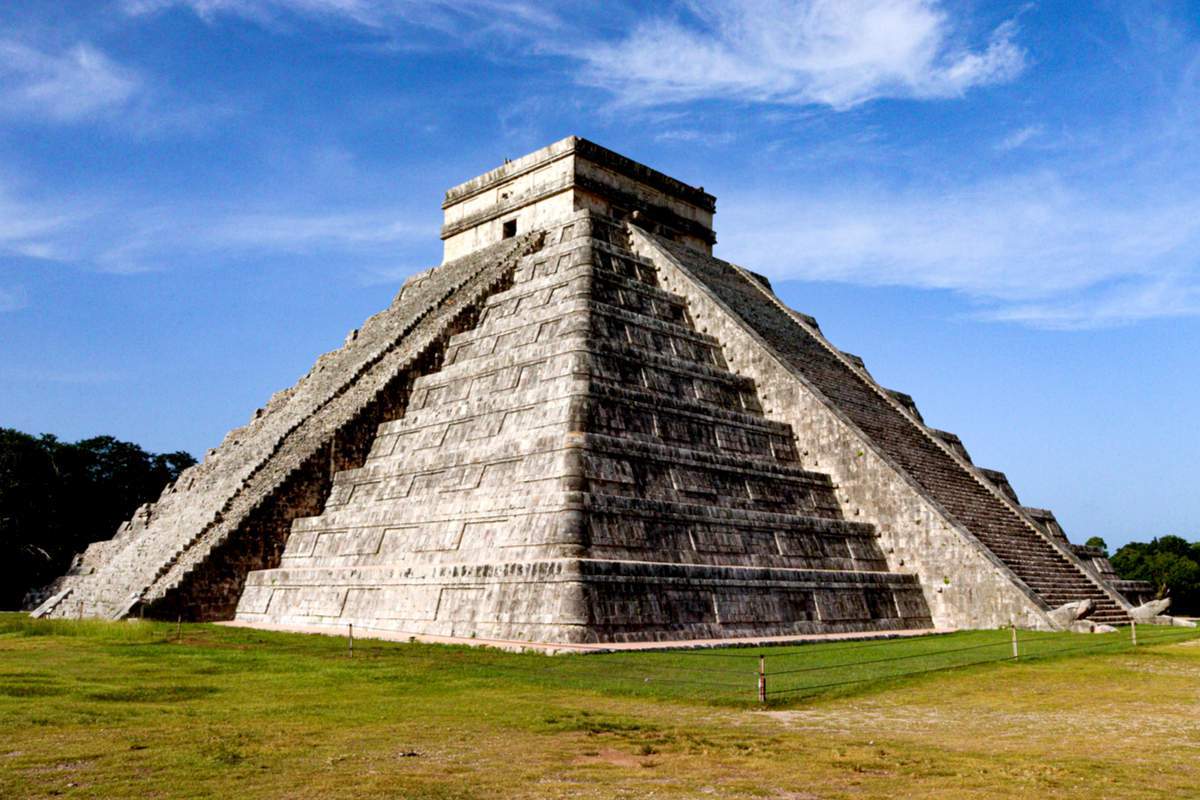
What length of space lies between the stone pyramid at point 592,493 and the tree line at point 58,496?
9293 millimetres

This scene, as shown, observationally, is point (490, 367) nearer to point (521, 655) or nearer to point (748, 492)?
point (748, 492)

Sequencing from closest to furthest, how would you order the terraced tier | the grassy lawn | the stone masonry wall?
the grassy lawn, the stone masonry wall, the terraced tier

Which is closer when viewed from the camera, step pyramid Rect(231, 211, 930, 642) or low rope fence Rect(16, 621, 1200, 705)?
low rope fence Rect(16, 621, 1200, 705)

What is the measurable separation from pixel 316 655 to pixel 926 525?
11.9 metres

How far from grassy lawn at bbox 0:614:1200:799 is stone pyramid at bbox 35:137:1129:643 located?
6.78ft

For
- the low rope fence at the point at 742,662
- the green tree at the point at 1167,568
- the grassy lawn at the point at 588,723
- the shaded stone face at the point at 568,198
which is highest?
the shaded stone face at the point at 568,198

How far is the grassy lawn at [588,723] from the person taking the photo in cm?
655

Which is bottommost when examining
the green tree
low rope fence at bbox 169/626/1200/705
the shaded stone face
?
low rope fence at bbox 169/626/1200/705

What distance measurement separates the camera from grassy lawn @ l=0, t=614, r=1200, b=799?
6.55 m

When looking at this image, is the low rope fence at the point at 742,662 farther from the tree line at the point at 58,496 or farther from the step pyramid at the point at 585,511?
the tree line at the point at 58,496

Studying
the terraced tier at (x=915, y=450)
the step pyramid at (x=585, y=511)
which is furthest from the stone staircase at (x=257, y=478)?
the terraced tier at (x=915, y=450)

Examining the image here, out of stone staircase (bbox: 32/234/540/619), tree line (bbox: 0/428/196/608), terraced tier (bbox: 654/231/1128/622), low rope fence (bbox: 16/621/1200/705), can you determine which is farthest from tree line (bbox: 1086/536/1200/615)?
tree line (bbox: 0/428/196/608)

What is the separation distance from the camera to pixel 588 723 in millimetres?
8656

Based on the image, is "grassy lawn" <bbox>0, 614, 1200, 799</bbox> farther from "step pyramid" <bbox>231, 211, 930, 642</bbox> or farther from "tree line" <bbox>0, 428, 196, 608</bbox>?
"tree line" <bbox>0, 428, 196, 608</bbox>
